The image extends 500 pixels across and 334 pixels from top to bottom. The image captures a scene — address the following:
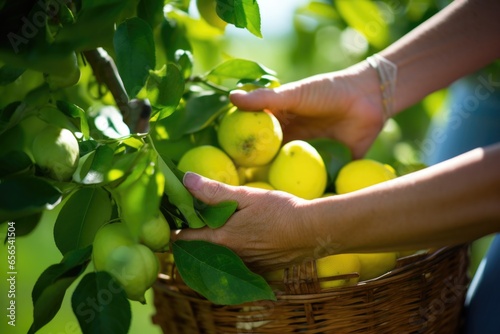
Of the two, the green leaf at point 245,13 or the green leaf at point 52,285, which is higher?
the green leaf at point 245,13

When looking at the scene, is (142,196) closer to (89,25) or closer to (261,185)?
(89,25)

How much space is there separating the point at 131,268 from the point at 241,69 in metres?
0.43

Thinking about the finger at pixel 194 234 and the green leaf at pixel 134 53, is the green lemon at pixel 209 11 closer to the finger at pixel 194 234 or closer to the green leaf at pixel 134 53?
the green leaf at pixel 134 53

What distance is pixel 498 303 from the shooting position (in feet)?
3.14

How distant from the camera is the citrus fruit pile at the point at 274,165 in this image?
886 mm

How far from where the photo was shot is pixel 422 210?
0.71 metres

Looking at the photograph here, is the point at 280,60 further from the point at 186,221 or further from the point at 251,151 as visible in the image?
the point at 186,221

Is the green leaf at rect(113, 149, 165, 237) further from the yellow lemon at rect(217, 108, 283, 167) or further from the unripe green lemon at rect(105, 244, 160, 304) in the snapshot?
the yellow lemon at rect(217, 108, 283, 167)

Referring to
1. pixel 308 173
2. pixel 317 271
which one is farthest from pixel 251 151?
pixel 317 271

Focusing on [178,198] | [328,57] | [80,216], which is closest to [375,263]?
[178,198]

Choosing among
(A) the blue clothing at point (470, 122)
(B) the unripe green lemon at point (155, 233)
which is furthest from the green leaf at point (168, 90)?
(A) the blue clothing at point (470, 122)

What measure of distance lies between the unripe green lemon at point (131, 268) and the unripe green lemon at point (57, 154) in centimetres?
11

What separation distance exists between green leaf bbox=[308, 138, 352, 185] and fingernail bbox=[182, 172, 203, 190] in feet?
0.92

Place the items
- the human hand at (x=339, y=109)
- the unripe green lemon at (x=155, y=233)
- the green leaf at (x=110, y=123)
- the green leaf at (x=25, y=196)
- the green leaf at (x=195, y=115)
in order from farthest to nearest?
1. the human hand at (x=339, y=109)
2. the green leaf at (x=195, y=115)
3. the green leaf at (x=110, y=123)
4. the unripe green lemon at (x=155, y=233)
5. the green leaf at (x=25, y=196)
